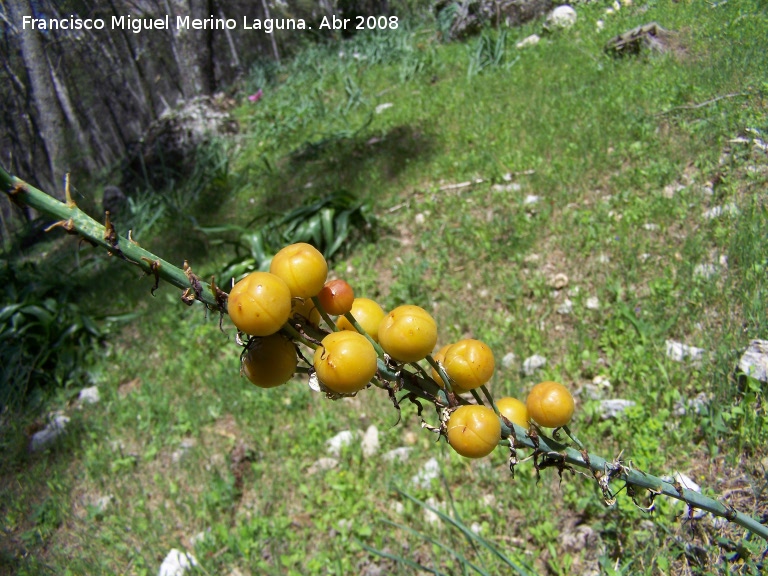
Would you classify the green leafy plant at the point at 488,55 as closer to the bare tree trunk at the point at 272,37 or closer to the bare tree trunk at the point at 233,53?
the bare tree trunk at the point at 272,37

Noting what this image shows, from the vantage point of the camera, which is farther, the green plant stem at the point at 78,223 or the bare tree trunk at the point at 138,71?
the bare tree trunk at the point at 138,71

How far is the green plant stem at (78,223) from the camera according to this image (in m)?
0.61

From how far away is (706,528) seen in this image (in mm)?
1836

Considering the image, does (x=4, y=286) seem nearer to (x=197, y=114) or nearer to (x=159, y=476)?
(x=159, y=476)

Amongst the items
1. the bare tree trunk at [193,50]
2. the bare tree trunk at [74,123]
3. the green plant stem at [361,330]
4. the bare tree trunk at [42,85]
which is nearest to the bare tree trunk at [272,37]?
the bare tree trunk at [193,50]

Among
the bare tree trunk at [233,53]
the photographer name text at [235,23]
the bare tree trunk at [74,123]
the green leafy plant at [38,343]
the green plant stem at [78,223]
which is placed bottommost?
the bare tree trunk at [74,123]

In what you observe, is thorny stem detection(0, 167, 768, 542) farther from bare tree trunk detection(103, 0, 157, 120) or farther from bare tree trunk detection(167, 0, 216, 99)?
bare tree trunk detection(103, 0, 157, 120)

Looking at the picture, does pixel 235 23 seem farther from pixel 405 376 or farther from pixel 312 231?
pixel 405 376

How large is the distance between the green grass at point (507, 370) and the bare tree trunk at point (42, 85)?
411cm

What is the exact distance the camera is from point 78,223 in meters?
0.62

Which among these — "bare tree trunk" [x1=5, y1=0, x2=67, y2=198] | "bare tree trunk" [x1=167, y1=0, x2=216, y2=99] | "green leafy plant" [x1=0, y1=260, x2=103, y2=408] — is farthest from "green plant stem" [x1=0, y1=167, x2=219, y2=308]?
"bare tree trunk" [x1=167, y1=0, x2=216, y2=99]

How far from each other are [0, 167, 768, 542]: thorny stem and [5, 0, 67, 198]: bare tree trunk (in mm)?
8603

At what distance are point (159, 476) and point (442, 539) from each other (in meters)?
1.77

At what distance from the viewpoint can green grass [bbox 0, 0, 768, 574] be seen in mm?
2193
